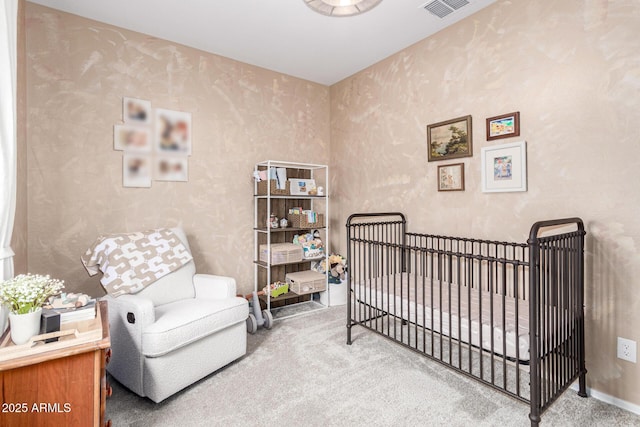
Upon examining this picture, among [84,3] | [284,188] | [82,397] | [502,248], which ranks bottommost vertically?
[82,397]

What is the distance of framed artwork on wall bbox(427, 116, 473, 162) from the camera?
2459 mm

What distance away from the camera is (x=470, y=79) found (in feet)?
7.97

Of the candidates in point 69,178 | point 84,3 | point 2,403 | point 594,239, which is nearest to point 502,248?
point 594,239

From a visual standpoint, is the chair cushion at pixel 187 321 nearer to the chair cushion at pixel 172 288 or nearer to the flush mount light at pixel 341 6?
the chair cushion at pixel 172 288

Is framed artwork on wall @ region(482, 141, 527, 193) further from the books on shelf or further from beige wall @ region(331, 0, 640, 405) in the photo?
the books on shelf

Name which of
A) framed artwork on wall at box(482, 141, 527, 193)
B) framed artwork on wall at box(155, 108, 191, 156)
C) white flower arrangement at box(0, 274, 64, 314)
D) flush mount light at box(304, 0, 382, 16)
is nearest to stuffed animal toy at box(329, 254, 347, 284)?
framed artwork on wall at box(482, 141, 527, 193)

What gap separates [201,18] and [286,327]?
104 inches

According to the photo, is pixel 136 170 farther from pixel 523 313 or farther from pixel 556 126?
pixel 556 126

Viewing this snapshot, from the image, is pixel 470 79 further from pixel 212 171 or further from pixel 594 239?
pixel 212 171

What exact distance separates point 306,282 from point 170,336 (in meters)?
1.59

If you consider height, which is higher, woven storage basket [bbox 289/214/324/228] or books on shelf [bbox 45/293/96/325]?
woven storage basket [bbox 289/214/324/228]

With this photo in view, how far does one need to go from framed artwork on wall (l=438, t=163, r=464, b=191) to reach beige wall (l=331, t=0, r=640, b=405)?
0.05m

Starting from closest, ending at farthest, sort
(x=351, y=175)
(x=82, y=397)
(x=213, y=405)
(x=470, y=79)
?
(x=82, y=397) → (x=213, y=405) → (x=470, y=79) → (x=351, y=175)

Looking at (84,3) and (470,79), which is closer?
(84,3)
